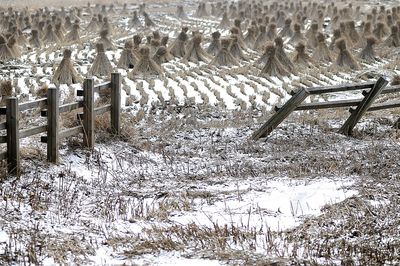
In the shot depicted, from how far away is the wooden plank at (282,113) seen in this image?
1120cm

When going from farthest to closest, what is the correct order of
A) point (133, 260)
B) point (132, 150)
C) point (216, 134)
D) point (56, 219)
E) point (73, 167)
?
point (216, 134)
point (132, 150)
point (73, 167)
point (56, 219)
point (133, 260)

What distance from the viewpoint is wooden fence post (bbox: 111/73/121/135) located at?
36.6ft

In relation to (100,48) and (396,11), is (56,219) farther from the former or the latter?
(396,11)

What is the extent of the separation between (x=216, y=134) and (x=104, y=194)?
4220 millimetres

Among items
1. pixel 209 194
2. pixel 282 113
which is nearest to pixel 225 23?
pixel 282 113

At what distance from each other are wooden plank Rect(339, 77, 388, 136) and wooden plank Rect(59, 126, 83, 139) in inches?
177

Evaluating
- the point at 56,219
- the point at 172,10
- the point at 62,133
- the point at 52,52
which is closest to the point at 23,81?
the point at 52,52

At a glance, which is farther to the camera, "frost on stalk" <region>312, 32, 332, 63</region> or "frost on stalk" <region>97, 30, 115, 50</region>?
"frost on stalk" <region>97, 30, 115, 50</region>

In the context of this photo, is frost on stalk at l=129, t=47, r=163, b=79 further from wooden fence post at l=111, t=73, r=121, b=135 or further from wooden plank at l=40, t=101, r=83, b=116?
wooden plank at l=40, t=101, r=83, b=116

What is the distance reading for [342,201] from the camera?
24.6 feet

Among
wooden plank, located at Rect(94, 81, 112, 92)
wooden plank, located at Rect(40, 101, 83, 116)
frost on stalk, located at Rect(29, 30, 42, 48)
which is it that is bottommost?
frost on stalk, located at Rect(29, 30, 42, 48)

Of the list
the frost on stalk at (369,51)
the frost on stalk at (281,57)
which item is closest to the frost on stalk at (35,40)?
the frost on stalk at (281,57)

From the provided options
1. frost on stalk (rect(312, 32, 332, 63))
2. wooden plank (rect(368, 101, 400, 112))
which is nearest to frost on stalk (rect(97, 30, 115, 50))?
frost on stalk (rect(312, 32, 332, 63))

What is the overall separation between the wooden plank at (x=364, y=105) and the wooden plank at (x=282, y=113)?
0.97 metres
